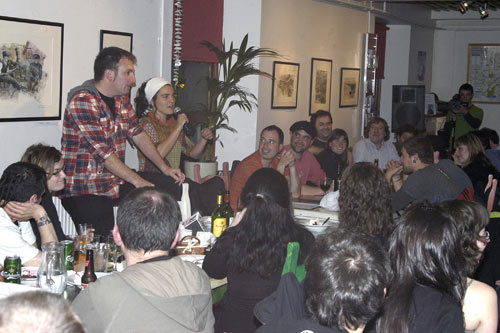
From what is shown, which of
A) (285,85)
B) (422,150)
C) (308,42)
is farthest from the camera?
(308,42)

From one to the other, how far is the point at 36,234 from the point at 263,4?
16.0 feet

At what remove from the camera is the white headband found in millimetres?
5734

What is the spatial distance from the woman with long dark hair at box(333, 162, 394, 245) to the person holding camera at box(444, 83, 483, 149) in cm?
765

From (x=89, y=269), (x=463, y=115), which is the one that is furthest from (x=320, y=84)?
(x=89, y=269)

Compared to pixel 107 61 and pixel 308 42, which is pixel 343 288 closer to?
pixel 107 61

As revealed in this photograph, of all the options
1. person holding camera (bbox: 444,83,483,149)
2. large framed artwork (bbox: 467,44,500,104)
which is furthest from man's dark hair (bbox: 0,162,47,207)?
large framed artwork (bbox: 467,44,500,104)

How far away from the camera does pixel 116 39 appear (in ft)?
19.1

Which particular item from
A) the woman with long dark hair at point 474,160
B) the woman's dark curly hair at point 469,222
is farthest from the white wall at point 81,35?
the woman's dark curly hair at point 469,222

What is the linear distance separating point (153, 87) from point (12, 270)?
125 inches

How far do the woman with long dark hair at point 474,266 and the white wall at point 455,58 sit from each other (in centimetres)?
1171

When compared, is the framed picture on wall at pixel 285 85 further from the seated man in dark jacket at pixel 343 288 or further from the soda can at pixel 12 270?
the seated man in dark jacket at pixel 343 288

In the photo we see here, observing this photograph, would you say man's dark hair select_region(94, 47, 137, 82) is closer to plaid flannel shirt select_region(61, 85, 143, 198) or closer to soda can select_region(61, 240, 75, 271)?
plaid flannel shirt select_region(61, 85, 143, 198)

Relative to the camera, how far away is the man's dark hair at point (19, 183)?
327cm

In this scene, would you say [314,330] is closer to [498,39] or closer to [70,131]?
[70,131]
